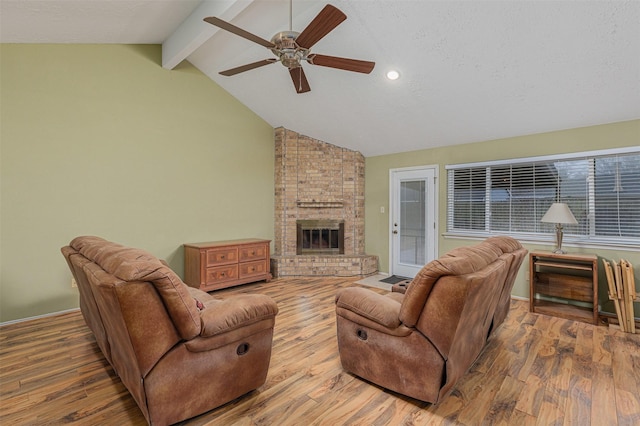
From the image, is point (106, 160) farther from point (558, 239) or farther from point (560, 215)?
point (558, 239)

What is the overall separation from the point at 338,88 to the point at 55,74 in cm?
328

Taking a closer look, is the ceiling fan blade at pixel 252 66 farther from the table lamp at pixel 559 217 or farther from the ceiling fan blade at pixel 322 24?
the table lamp at pixel 559 217

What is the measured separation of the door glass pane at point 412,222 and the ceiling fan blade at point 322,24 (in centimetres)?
342

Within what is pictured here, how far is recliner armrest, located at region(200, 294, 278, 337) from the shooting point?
1.75 m

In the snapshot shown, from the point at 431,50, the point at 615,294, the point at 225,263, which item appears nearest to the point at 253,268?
the point at 225,263

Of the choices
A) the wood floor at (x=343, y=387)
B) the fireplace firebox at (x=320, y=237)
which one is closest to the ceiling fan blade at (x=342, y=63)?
the wood floor at (x=343, y=387)

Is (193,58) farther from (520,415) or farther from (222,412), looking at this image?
(520,415)

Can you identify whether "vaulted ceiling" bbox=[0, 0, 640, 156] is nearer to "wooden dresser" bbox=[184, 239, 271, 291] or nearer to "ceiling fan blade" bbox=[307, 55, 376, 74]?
"ceiling fan blade" bbox=[307, 55, 376, 74]

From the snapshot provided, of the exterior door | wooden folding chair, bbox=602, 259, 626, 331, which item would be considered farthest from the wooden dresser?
wooden folding chair, bbox=602, 259, 626, 331

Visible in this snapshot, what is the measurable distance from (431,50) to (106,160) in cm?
399

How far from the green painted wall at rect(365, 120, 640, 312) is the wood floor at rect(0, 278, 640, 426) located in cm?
122

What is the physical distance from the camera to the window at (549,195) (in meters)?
3.53

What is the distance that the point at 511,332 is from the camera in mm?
3098

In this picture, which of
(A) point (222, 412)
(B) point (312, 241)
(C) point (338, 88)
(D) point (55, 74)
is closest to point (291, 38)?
(C) point (338, 88)
